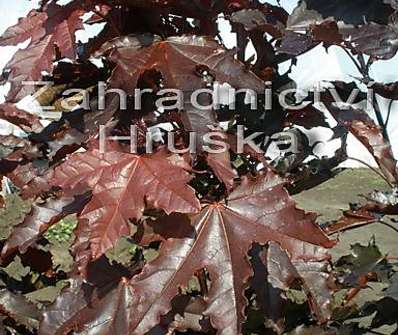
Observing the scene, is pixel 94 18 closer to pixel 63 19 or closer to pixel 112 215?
pixel 63 19

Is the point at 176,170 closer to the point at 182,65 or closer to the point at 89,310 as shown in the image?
the point at 182,65

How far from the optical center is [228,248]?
976 millimetres

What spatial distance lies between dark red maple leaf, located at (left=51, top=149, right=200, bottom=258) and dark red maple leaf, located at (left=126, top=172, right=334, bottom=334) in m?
0.10

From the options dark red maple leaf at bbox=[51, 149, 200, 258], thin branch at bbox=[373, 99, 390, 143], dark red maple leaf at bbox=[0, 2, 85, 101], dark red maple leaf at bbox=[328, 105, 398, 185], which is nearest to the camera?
dark red maple leaf at bbox=[51, 149, 200, 258]

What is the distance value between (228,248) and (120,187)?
180 millimetres

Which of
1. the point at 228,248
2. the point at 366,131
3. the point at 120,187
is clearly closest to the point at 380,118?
the point at 366,131

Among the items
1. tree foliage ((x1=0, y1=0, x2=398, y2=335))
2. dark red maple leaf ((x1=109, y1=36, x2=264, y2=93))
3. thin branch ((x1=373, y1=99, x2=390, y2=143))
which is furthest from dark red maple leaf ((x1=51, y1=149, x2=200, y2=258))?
thin branch ((x1=373, y1=99, x2=390, y2=143))

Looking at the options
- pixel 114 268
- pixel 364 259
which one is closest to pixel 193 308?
pixel 114 268

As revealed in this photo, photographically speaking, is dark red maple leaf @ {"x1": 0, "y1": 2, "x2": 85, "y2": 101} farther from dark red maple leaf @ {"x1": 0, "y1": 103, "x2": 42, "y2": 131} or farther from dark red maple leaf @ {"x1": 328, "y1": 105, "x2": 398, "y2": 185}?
dark red maple leaf @ {"x1": 328, "y1": 105, "x2": 398, "y2": 185}

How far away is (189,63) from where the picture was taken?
38.7 inches

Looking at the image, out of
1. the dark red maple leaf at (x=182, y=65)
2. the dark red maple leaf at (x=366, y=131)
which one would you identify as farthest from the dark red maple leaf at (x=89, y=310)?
the dark red maple leaf at (x=366, y=131)

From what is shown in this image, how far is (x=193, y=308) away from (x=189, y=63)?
0.39 meters

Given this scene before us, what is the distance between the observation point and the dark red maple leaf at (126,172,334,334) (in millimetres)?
927

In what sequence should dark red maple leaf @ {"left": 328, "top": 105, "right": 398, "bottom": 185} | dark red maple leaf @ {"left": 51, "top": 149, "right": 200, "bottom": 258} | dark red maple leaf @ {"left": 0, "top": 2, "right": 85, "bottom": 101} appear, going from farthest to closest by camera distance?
dark red maple leaf @ {"left": 328, "top": 105, "right": 398, "bottom": 185}
dark red maple leaf @ {"left": 0, "top": 2, "right": 85, "bottom": 101}
dark red maple leaf @ {"left": 51, "top": 149, "right": 200, "bottom": 258}
